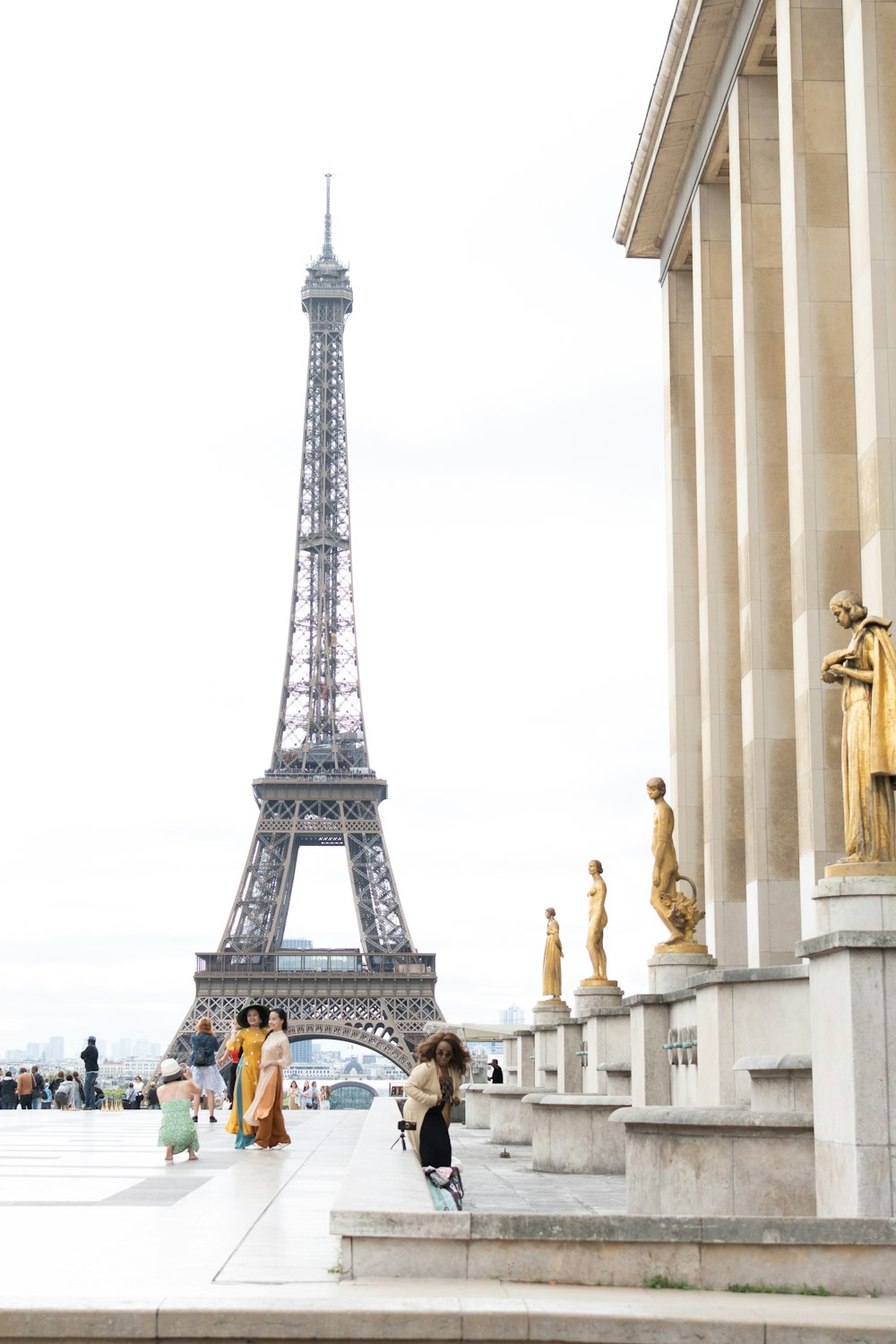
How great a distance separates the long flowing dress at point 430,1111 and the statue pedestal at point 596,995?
15788 millimetres

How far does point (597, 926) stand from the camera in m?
30.0

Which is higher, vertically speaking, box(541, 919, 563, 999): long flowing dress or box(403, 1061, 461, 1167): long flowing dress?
box(541, 919, 563, 999): long flowing dress

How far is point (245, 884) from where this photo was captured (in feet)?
298

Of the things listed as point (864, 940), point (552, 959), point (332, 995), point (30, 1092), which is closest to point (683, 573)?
point (552, 959)

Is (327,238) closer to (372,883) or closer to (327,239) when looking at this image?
(327,239)

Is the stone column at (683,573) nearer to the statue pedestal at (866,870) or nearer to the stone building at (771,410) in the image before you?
the stone building at (771,410)

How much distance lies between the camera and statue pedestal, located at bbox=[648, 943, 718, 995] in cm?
2352

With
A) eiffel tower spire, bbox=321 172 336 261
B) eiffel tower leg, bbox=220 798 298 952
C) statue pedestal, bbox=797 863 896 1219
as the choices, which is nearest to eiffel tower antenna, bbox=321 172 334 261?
eiffel tower spire, bbox=321 172 336 261

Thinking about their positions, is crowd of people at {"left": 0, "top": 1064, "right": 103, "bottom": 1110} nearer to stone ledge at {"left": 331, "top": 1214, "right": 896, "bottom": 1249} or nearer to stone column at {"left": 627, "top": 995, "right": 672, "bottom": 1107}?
stone column at {"left": 627, "top": 995, "right": 672, "bottom": 1107}

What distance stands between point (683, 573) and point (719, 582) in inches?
180

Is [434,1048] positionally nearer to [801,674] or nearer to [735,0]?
[801,674]

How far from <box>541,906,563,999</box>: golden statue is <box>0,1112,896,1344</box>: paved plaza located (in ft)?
75.1

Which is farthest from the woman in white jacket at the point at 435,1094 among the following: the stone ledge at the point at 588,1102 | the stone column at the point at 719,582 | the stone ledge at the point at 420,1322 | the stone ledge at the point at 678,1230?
the stone column at the point at 719,582

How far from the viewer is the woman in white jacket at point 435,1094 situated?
14.2m
